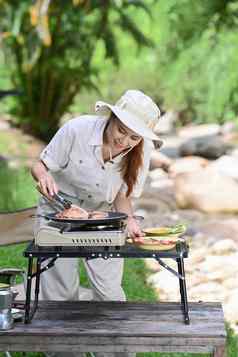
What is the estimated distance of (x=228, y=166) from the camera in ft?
39.4

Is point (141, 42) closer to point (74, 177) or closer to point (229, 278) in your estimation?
point (229, 278)

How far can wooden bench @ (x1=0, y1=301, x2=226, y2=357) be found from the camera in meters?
2.48

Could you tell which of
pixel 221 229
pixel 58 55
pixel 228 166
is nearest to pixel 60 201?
pixel 221 229

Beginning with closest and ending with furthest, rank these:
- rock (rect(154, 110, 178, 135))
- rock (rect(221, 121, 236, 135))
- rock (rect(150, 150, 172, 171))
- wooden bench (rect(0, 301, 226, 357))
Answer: wooden bench (rect(0, 301, 226, 357)), rock (rect(150, 150, 172, 171)), rock (rect(221, 121, 236, 135)), rock (rect(154, 110, 178, 135))

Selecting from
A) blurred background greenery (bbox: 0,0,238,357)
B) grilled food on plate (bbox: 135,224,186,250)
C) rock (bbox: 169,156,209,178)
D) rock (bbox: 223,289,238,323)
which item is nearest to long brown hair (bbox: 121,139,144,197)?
grilled food on plate (bbox: 135,224,186,250)

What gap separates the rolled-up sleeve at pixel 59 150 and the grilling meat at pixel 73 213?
23cm

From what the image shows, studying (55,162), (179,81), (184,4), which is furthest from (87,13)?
(55,162)

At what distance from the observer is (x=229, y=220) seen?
30.1 feet

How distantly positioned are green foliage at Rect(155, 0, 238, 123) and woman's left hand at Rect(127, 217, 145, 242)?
6.59 m

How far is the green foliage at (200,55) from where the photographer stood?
9.96 m

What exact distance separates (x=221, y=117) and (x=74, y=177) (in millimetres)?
10767

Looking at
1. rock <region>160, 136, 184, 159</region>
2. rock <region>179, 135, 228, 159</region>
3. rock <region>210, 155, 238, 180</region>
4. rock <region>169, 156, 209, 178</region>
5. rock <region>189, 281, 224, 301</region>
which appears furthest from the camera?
rock <region>160, 136, 184, 159</region>

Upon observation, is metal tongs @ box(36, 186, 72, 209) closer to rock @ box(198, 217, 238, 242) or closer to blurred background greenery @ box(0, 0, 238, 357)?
rock @ box(198, 217, 238, 242)

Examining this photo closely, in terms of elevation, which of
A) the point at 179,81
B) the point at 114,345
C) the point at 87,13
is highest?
the point at 87,13
